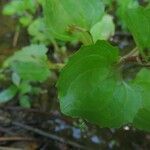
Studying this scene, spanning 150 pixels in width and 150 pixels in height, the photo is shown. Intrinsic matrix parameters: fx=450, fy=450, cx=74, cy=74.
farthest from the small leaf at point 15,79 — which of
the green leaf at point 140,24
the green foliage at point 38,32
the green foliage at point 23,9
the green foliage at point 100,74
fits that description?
the green leaf at point 140,24

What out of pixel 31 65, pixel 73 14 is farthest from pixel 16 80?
pixel 73 14

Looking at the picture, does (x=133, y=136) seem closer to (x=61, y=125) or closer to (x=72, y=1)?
(x=61, y=125)

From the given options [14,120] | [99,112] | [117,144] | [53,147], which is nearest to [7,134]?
[14,120]

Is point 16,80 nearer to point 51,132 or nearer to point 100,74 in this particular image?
point 51,132

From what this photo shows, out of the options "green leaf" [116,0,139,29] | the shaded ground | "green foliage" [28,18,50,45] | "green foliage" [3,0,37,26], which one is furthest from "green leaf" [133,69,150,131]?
"green foliage" [3,0,37,26]

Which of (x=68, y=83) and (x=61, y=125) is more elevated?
(x=68, y=83)

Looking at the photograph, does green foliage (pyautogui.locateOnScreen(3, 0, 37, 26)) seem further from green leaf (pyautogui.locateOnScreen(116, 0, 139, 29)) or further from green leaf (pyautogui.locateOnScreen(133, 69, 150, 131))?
green leaf (pyautogui.locateOnScreen(133, 69, 150, 131))

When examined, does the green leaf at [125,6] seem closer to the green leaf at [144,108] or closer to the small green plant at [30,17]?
the green leaf at [144,108]
